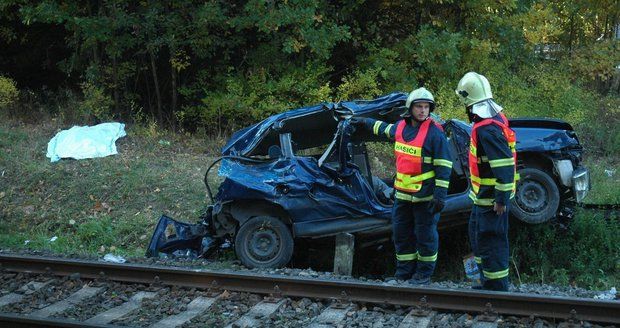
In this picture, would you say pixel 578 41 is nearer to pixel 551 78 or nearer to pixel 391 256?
pixel 551 78

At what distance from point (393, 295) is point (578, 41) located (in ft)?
43.5

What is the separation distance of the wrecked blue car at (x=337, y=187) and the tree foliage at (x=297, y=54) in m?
5.20

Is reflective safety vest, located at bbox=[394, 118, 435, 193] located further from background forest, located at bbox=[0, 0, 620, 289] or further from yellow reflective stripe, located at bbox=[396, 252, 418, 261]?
background forest, located at bbox=[0, 0, 620, 289]

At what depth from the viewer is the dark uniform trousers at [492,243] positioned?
250 inches

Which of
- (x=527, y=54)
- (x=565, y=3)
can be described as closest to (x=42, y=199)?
(x=527, y=54)

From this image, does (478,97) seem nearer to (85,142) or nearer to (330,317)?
(330,317)

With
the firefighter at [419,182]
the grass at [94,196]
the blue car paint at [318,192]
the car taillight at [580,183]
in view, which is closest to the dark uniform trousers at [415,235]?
the firefighter at [419,182]

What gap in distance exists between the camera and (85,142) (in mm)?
12672

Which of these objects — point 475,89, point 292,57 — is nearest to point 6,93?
point 292,57

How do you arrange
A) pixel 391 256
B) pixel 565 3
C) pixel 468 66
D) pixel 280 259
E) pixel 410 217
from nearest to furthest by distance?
pixel 410 217
pixel 280 259
pixel 391 256
pixel 468 66
pixel 565 3

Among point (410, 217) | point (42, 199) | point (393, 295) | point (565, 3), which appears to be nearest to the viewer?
point (393, 295)

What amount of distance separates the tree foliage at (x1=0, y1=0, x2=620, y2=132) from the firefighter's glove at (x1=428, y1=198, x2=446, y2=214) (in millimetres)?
6697

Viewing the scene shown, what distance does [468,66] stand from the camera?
1474cm

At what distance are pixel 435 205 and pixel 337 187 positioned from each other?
54.9 inches
